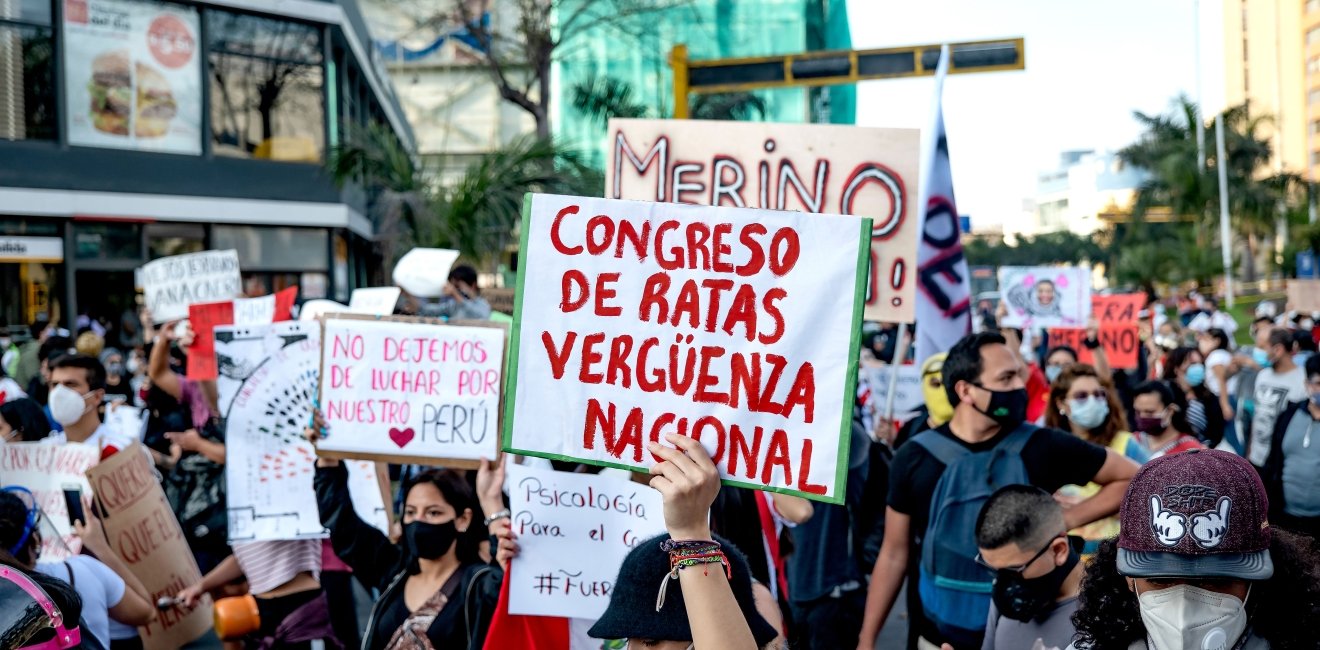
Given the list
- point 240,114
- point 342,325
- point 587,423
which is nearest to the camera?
point 587,423

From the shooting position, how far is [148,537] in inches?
232

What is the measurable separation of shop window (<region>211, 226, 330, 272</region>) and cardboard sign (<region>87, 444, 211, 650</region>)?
59.3 feet

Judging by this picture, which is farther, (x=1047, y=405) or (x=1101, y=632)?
(x=1047, y=405)

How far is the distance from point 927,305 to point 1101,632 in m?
3.99

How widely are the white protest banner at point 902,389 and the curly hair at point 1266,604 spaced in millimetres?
6423

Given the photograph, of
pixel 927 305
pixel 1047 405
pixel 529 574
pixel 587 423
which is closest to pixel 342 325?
pixel 529 574

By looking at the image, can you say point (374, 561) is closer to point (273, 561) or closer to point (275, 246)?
point (273, 561)

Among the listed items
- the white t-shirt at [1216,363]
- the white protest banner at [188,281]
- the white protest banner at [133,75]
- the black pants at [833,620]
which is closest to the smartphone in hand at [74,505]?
the black pants at [833,620]

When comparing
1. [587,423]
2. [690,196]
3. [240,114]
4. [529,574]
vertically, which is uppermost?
[240,114]

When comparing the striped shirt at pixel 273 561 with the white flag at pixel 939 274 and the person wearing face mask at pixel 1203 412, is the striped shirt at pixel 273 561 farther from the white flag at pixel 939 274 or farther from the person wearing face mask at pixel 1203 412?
the person wearing face mask at pixel 1203 412

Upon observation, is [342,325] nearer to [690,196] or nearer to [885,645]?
[690,196]

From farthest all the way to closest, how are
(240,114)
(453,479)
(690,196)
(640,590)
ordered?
(240,114) < (690,196) < (453,479) < (640,590)

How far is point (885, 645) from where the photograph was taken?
730 centimetres

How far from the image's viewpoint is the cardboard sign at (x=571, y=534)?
12.8ft
